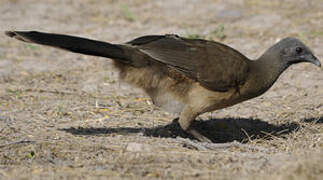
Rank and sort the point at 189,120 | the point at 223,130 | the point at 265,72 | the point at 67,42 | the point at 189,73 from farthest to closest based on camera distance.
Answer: the point at 223,130
the point at 265,72
the point at 189,120
the point at 189,73
the point at 67,42

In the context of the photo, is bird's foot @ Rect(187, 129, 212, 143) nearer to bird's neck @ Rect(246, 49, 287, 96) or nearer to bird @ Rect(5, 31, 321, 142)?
bird @ Rect(5, 31, 321, 142)

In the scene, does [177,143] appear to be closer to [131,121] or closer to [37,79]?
[131,121]

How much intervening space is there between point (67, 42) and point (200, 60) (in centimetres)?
141

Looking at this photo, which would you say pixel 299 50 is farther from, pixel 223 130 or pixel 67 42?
pixel 67 42

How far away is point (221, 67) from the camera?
5.15 meters

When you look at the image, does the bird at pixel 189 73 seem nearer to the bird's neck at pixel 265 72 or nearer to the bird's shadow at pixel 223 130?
the bird's neck at pixel 265 72

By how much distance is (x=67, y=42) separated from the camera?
4.43 m

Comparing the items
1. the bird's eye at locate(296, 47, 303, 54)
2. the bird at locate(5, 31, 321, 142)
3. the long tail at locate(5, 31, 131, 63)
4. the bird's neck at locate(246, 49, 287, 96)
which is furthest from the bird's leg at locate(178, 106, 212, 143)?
the bird's eye at locate(296, 47, 303, 54)

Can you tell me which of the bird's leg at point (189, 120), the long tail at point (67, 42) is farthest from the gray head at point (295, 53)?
the long tail at point (67, 42)

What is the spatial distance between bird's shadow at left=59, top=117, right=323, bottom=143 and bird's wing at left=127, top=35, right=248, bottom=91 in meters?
0.63

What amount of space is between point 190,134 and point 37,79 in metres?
2.53

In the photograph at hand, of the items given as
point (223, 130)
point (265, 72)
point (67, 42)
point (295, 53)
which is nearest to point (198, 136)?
point (223, 130)

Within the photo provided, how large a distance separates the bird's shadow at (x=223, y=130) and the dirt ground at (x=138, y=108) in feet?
0.04

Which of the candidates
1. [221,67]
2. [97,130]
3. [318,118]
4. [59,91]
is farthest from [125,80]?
[318,118]
